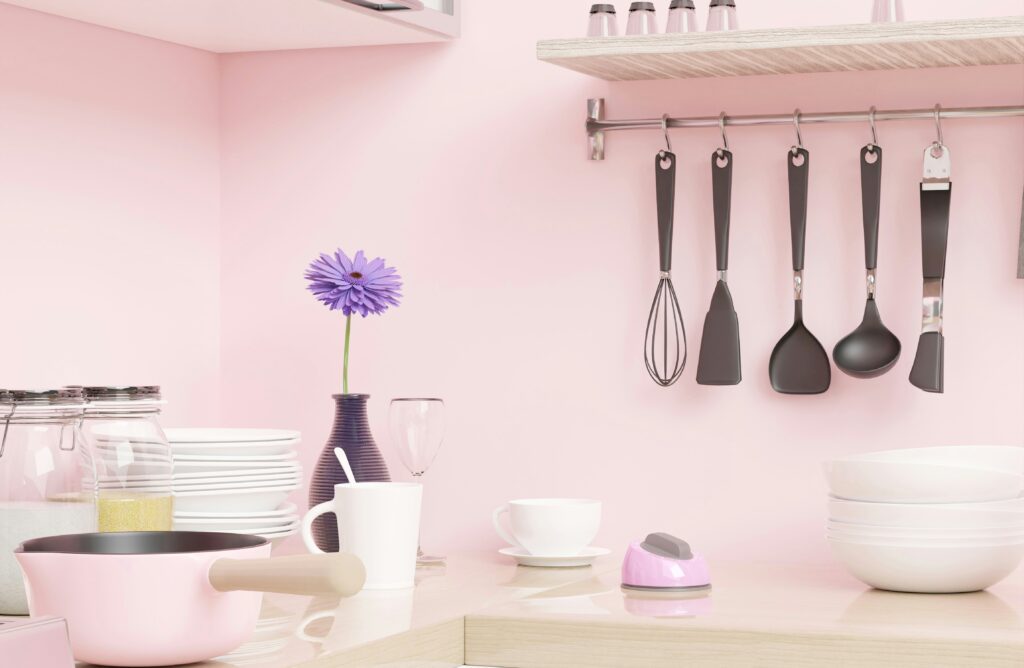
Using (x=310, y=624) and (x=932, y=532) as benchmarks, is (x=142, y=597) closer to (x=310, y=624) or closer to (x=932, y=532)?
(x=310, y=624)

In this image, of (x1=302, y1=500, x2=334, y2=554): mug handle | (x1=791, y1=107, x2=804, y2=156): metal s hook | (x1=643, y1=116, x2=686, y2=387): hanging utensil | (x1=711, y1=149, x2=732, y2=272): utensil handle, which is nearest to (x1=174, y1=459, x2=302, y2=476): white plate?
(x1=302, y1=500, x2=334, y2=554): mug handle

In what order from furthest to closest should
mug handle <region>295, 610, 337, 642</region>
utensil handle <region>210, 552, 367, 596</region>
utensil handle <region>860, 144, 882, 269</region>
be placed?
utensil handle <region>860, 144, 882, 269</region> → mug handle <region>295, 610, 337, 642</region> → utensil handle <region>210, 552, 367, 596</region>

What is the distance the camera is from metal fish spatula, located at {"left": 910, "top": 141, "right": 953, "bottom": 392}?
167 centimetres

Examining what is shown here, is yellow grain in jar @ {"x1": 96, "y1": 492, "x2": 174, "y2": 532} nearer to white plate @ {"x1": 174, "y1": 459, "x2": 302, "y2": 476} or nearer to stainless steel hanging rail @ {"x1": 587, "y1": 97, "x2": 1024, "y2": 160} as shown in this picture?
white plate @ {"x1": 174, "y1": 459, "x2": 302, "y2": 476}

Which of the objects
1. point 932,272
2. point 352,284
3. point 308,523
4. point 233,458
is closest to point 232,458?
point 233,458

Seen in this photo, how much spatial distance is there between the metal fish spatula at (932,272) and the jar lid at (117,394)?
35.6 inches

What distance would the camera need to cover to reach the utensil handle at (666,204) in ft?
5.96

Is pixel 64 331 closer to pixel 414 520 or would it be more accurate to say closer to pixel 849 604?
pixel 414 520

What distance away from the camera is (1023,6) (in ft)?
5.58

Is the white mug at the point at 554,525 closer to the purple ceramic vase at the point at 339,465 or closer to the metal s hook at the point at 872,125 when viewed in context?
the purple ceramic vase at the point at 339,465

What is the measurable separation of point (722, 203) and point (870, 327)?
25 cm

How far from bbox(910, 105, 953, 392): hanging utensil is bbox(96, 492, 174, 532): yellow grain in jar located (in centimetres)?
90

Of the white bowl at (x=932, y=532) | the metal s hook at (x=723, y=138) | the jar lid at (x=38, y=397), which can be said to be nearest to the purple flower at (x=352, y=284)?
the metal s hook at (x=723, y=138)

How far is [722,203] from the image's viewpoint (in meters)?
1.79
